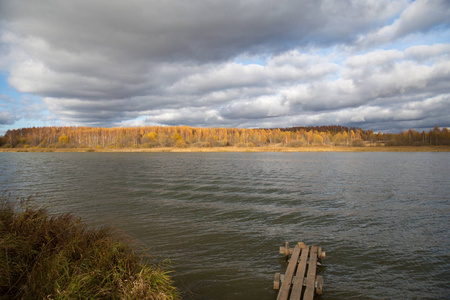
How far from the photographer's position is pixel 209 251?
10.4 m

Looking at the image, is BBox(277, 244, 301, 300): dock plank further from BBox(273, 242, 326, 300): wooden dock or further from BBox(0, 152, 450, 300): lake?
BBox(0, 152, 450, 300): lake

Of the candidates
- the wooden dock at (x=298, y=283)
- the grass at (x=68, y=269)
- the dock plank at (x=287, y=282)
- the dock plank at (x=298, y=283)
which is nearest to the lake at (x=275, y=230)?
the wooden dock at (x=298, y=283)

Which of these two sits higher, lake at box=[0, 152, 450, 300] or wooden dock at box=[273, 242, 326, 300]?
wooden dock at box=[273, 242, 326, 300]

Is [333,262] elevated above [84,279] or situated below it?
below

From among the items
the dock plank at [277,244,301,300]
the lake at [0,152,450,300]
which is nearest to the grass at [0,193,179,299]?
the lake at [0,152,450,300]

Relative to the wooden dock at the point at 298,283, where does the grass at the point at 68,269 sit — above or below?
above

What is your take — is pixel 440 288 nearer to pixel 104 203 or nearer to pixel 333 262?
pixel 333 262

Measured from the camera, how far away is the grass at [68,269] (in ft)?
17.6

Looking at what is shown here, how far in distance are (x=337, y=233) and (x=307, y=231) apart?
4.57ft

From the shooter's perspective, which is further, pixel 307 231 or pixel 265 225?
pixel 265 225

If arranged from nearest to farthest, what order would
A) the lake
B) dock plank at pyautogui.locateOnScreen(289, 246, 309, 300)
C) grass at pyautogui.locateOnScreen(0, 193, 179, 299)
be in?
grass at pyautogui.locateOnScreen(0, 193, 179, 299) < dock plank at pyautogui.locateOnScreen(289, 246, 309, 300) < the lake

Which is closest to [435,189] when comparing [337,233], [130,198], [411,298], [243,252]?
[337,233]

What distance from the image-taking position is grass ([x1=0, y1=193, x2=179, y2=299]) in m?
5.36

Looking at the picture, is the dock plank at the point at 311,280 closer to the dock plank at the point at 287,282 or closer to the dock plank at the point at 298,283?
the dock plank at the point at 298,283
